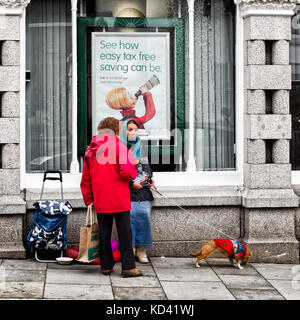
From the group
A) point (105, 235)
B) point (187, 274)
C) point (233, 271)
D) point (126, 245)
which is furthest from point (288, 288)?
point (105, 235)

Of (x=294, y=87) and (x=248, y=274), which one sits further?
(x=294, y=87)

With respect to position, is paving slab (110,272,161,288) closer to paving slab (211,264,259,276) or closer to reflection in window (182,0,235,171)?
paving slab (211,264,259,276)

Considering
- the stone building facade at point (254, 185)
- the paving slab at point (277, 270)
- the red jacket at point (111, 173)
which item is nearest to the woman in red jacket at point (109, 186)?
the red jacket at point (111, 173)

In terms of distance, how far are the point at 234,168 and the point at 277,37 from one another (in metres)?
1.96

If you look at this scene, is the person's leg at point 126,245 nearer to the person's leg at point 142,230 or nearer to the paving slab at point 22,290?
the person's leg at point 142,230

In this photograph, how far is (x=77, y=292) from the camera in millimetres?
8609

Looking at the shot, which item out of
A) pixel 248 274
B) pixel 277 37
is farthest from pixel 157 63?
pixel 248 274

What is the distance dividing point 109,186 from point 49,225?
1141 millimetres

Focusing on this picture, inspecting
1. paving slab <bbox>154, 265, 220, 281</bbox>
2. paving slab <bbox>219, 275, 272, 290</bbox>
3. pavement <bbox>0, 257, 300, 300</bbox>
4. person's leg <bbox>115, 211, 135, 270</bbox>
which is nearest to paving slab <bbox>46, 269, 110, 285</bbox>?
pavement <bbox>0, 257, 300, 300</bbox>

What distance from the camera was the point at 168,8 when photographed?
11078 mm

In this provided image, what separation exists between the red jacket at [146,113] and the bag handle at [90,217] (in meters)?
1.85

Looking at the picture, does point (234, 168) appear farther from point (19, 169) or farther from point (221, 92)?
point (19, 169)

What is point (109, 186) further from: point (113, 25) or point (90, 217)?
point (113, 25)

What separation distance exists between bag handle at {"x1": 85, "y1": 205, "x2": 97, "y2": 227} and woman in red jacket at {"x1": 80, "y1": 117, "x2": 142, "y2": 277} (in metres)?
0.10
